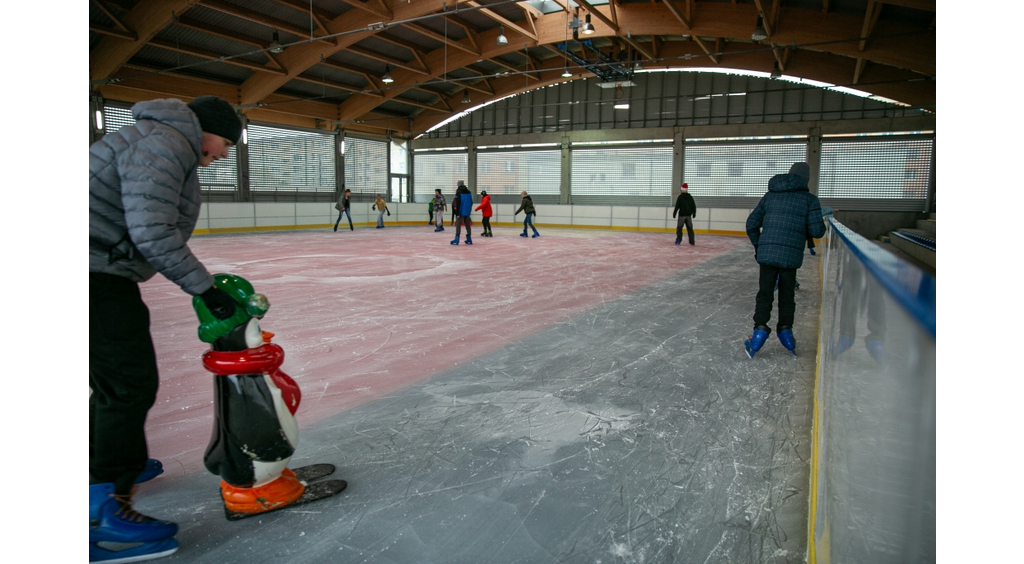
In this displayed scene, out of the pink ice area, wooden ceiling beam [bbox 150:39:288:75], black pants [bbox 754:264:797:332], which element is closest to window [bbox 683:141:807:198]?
the pink ice area

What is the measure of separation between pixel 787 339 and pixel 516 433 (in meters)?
2.73

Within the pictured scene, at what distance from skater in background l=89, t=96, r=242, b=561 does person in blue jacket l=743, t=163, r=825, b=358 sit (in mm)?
3796

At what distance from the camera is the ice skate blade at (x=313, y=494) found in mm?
2336

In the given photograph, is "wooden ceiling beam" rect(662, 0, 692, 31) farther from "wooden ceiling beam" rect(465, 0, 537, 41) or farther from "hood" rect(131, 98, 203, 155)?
"hood" rect(131, 98, 203, 155)

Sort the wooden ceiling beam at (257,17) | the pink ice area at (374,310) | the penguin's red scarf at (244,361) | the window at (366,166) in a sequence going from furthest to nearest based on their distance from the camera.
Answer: the window at (366,166) → the wooden ceiling beam at (257,17) → the pink ice area at (374,310) → the penguin's red scarf at (244,361)

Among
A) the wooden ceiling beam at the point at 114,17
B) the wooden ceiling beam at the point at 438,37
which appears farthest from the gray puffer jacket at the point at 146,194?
the wooden ceiling beam at the point at 438,37

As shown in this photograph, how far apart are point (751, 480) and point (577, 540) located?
3.08ft

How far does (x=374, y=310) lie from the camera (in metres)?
6.55

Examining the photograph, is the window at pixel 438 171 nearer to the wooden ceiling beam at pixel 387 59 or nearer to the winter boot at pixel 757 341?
the wooden ceiling beam at pixel 387 59

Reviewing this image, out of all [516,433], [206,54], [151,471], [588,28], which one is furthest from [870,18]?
[206,54]

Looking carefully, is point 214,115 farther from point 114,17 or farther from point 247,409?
point 114,17

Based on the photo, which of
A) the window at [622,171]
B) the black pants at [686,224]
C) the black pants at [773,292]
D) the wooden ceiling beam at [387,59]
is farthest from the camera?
the window at [622,171]

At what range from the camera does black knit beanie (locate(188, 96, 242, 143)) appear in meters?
2.17

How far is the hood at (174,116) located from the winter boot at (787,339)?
14.3 feet
